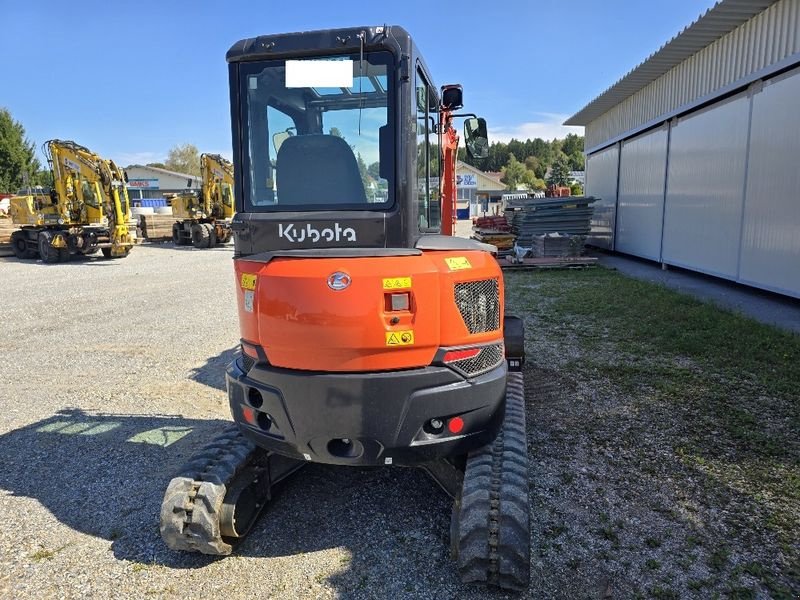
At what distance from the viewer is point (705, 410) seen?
16.5 feet

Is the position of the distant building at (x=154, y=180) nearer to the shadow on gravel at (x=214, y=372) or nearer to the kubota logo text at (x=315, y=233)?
the shadow on gravel at (x=214, y=372)

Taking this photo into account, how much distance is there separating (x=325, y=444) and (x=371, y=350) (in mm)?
564

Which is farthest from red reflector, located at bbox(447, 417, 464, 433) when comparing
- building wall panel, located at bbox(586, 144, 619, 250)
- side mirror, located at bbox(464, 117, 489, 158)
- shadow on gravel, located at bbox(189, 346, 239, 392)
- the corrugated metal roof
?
building wall panel, located at bbox(586, 144, 619, 250)

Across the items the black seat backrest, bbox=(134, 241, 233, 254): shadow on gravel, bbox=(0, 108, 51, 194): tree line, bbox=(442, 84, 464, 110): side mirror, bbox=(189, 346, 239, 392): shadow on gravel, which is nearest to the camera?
the black seat backrest

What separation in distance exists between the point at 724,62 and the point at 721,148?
1.68 meters

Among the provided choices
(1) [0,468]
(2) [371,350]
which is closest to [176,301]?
(1) [0,468]

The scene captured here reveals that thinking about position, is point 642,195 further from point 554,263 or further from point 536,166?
point 536,166

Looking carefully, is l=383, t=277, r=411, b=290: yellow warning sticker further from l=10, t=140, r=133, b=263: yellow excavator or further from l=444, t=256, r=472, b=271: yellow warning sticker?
l=10, t=140, r=133, b=263: yellow excavator

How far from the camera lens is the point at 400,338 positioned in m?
2.82

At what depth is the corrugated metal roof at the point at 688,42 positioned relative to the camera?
9.92 m

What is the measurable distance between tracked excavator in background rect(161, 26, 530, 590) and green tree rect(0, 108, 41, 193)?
53116 mm

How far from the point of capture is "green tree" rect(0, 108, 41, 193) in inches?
1866

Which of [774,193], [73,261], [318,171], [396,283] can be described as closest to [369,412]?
[396,283]

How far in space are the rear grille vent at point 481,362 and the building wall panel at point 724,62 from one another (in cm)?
890
